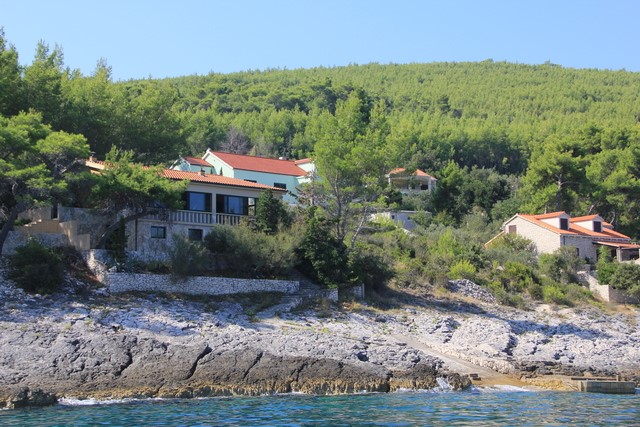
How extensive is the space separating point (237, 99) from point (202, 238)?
299 feet

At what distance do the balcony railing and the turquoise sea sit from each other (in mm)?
16998

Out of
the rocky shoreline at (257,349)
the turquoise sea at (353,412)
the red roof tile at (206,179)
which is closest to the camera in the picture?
the turquoise sea at (353,412)

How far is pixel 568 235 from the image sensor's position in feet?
206

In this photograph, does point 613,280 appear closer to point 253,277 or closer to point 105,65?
point 253,277

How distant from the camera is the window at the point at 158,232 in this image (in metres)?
47.6

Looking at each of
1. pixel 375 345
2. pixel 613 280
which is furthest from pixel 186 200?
pixel 613 280

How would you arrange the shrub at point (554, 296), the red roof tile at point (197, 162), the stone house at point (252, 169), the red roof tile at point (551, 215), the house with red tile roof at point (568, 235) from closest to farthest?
the shrub at point (554, 296) < the house with red tile roof at point (568, 235) < the red roof tile at point (551, 215) < the stone house at point (252, 169) < the red roof tile at point (197, 162)

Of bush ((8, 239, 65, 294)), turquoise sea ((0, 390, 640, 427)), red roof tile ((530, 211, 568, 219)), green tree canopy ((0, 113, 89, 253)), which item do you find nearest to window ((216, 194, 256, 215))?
green tree canopy ((0, 113, 89, 253))

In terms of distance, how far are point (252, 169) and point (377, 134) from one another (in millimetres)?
20173

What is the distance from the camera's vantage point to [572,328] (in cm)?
4831

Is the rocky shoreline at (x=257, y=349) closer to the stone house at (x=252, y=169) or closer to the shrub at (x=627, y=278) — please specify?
the shrub at (x=627, y=278)

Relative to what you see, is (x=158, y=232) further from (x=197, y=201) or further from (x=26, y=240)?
(x=26, y=240)

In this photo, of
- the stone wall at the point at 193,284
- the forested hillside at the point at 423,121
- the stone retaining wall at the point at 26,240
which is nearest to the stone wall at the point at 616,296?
the forested hillside at the point at 423,121

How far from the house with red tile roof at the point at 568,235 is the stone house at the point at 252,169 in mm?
16866
